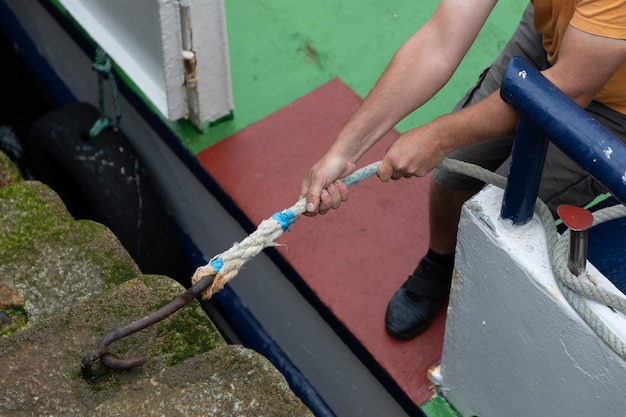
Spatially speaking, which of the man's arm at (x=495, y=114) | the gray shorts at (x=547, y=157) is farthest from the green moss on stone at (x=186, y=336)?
the gray shorts at (x=547, y=157)

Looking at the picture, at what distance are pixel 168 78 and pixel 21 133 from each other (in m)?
2.21

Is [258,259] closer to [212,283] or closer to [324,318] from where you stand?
[324,318]

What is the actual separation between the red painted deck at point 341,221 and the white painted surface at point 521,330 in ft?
1.29

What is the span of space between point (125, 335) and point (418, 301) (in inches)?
47.2

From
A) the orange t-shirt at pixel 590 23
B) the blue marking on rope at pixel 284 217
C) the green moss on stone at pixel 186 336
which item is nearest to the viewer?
the green moss on stone at pixel 186 336

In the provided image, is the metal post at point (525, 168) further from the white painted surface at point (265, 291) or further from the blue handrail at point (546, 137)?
the white painted surface at point (265, 291)

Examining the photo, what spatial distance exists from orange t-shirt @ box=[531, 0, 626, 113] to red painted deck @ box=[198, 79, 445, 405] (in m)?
0.89

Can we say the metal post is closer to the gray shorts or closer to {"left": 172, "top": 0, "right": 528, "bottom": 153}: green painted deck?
the gray shorts

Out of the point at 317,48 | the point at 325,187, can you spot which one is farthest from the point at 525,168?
the point at 317,48

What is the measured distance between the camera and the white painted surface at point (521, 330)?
1.64 m

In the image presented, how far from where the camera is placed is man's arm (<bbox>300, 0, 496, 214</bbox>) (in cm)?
205

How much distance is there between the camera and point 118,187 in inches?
129

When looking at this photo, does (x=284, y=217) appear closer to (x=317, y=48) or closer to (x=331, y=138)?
(x=331, y=138)

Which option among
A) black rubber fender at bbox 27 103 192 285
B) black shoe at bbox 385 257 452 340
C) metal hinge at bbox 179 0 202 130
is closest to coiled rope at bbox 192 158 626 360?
black shoe at bbox 385 257 452 340
